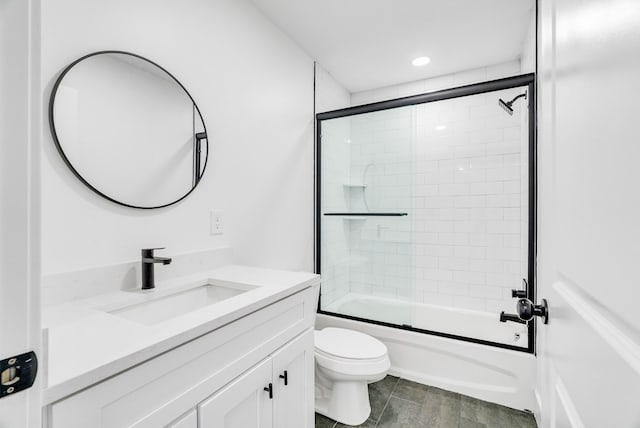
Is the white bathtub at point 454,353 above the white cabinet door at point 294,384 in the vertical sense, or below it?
below

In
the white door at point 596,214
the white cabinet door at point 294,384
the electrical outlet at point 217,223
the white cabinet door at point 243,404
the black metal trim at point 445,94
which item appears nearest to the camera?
the white door at point 596,214

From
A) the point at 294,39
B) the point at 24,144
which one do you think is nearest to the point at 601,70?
the point at 24,144

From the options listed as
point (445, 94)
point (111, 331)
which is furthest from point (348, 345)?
point (445, 94)

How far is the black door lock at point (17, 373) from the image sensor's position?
37 centimetres

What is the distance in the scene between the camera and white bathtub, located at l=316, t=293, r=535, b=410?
6.12 ft

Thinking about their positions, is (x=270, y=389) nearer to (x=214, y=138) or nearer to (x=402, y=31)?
(x=214, y=138)

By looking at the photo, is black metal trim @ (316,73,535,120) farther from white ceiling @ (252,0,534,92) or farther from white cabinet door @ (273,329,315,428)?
white cabinet door @ (273,329,315,428)

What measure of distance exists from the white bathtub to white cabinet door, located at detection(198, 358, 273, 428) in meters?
1.33

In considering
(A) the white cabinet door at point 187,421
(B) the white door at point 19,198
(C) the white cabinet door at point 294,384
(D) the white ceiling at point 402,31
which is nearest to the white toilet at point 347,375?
(C) the white cabinet door at point 294,384

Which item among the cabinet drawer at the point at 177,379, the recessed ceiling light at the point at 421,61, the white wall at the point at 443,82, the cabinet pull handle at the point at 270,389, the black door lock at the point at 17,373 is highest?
the recessed ceiling light at the point at 421,61

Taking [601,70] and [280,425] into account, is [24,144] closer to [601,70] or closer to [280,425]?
[601,70]

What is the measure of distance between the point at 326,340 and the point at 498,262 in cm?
175

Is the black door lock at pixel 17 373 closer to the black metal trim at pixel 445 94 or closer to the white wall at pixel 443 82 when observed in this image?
the black metal trim at pixel 445 94

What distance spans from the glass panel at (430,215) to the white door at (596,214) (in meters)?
1.62
